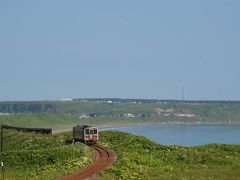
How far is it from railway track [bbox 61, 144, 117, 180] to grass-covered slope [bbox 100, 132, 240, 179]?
116cm

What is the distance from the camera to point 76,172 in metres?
52.8

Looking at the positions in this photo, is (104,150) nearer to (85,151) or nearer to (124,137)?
(85,151)

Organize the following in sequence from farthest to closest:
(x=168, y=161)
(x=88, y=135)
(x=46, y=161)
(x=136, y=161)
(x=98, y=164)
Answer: (x=88, y=135) < (x=46, y=161) < (x=168, y=161) < (x=136, y=161) < (x=98, y=164)

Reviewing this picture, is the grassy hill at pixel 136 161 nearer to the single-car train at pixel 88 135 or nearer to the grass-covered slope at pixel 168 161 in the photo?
the grass-covered slope at pixel 168 161

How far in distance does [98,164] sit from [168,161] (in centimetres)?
1018

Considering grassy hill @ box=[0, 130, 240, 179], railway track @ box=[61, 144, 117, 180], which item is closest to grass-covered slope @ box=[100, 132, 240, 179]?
grassy hill @ box=[0, 130, 240, 179]

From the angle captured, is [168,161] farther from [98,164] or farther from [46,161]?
→ [46,161]

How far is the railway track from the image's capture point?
5038 centimetres

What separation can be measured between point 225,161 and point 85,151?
19154mm

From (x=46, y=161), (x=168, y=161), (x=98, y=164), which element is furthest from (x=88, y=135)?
(x=98, y=164)

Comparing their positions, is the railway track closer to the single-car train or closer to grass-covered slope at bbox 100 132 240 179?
grass-covered slope at bbox 100 132 240 179

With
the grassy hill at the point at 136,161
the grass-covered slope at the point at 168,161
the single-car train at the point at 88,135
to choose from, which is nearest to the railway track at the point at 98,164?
the grassy hill at the point at 136,161

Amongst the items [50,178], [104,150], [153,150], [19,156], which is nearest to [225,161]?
[153,150]

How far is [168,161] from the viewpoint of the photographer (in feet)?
207
